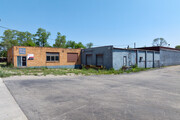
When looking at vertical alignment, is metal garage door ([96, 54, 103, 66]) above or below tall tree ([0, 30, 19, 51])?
below

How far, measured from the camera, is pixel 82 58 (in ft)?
79.8

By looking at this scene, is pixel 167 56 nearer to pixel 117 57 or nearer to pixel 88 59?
pixel 117 57

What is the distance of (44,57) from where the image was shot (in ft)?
68.4

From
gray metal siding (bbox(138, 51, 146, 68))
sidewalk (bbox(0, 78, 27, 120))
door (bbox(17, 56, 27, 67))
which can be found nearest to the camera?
sidewalk (bbox(0, 78, 27, 120))

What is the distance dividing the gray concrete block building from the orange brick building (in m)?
2.14

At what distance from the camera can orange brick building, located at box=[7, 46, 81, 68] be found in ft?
61.4

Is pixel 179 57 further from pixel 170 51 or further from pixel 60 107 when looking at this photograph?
pixel 60 107

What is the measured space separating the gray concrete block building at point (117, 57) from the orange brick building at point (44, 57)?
2140 mm

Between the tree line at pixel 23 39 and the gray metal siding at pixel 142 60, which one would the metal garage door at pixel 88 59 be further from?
the tree line at pixel 23 39

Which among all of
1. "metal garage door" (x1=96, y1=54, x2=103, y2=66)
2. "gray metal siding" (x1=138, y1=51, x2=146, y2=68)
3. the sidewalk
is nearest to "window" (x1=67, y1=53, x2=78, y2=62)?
"metal garage door" (x1=96, y1=54, x2=103, y2=66)

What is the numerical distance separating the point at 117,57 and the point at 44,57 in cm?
1297

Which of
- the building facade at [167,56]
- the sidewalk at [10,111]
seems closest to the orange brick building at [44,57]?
the sidewalk at [10,111]

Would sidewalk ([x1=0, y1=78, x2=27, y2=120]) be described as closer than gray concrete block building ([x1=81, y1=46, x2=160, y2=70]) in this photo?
Yes

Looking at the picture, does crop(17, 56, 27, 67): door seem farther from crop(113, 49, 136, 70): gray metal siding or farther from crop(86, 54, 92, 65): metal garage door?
crop(113, 49, 136, 70): gray metal siding
